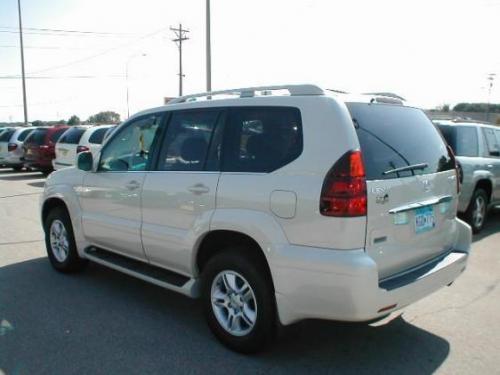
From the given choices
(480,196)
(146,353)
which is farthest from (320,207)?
(480,196)

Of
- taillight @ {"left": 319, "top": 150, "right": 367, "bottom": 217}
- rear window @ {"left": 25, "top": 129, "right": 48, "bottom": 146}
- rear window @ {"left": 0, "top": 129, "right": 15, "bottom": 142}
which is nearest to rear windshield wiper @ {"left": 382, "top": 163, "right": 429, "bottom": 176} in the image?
taillight @ {"left": 319, "top": 150, "right": 367, "bottom": 217}

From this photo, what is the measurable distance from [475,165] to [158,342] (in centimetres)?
590

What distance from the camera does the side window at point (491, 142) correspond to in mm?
8148

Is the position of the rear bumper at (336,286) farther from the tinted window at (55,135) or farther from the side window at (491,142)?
the tinted window at (55,135)

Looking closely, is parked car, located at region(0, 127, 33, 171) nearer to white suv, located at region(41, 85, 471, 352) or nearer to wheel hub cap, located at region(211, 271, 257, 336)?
white suv, located at region(41, 85, 471, 352)

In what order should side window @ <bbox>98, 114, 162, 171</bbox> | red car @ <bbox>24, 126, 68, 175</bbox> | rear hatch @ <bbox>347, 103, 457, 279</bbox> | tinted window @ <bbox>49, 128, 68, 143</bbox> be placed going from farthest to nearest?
tinted window @ <bbox>49, 128, 68, 143</bbox>, red car @ <bbox>24, 126, 68, 175</bbox>, side window @ <bbox>98, 114, 162, 171</bbox>, rear hatch @ <bbox>347, 103, 457, 279</bbox>

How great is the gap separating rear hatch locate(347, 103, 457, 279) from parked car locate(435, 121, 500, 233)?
3.79 m

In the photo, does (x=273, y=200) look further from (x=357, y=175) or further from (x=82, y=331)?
(x=82, y=331)

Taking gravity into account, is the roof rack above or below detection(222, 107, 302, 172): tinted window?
above

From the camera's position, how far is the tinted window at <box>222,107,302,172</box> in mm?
3442

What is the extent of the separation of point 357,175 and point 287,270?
2.57 feet

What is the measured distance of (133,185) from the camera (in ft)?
15.1

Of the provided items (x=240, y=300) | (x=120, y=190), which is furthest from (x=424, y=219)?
(x=120, y=190)

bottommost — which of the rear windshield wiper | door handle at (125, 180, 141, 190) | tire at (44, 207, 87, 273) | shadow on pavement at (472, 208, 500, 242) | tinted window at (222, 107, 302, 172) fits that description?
shadow on pavement at (472, 208, 500, 242)
